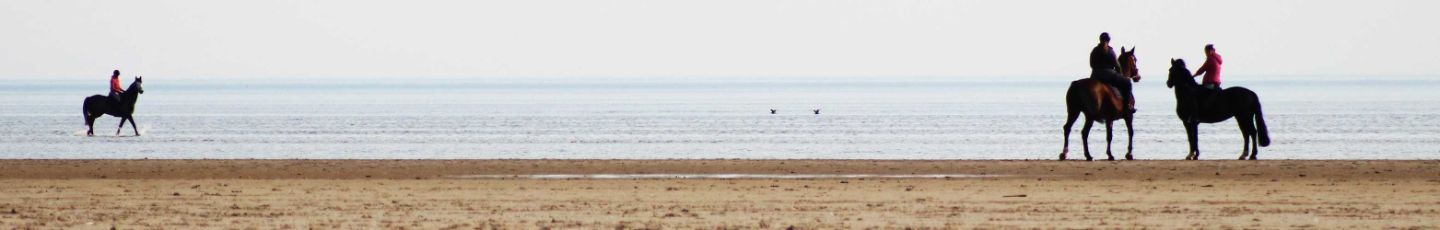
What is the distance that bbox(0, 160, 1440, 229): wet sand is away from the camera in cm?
1385

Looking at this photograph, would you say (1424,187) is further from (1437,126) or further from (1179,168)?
(1437,126)

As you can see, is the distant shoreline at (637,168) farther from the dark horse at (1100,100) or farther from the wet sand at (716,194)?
the dark horse at (1100,100)

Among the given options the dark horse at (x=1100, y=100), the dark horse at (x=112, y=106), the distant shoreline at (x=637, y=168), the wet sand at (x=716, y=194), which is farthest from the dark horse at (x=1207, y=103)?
the dark horse at (x=112, y=106)

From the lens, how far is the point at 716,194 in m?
17.1

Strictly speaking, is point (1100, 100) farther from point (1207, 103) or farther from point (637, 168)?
point (637, 168)

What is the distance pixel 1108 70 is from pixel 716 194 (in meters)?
7.57

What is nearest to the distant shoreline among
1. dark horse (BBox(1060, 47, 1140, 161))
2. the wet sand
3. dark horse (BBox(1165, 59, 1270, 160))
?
the wet sand

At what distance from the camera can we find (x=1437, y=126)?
44.0m

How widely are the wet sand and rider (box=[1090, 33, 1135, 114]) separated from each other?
1.26m

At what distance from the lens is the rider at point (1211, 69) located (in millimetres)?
23938

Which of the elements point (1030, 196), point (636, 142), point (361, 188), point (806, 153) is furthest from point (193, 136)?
point (1030, 196)

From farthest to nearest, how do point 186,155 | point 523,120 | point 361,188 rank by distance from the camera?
1. point 523,120
2. point 186,155
3. point 361,188

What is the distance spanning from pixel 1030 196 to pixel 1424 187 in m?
3.31

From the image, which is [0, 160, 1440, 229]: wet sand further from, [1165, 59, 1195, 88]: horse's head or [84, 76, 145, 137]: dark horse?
[84, 76, 145, 137]: dark horse
